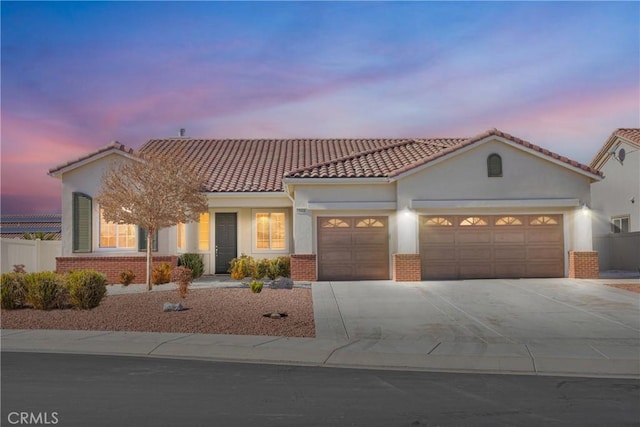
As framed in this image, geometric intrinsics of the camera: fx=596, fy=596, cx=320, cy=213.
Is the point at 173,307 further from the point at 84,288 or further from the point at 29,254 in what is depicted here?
the point at 29,254

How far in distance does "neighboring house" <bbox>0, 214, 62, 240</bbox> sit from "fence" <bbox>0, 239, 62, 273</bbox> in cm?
1319

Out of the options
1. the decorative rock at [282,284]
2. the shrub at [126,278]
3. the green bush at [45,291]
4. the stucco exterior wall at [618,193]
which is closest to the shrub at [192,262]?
the shrub at [126,278]

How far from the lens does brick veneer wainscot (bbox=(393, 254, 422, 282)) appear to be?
814 inches

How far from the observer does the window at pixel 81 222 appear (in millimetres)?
21406

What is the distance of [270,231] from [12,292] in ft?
35.2

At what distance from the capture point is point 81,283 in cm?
1477

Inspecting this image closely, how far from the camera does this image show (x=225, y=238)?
24.0m

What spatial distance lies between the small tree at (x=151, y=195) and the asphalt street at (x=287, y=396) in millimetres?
8276

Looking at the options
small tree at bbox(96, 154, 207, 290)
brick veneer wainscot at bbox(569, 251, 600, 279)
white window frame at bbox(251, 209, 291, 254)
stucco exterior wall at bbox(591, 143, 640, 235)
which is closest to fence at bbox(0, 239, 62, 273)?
small tree at bbox(96, 154, 207, 290)

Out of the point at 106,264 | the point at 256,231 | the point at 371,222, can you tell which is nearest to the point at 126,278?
the point at 106,264

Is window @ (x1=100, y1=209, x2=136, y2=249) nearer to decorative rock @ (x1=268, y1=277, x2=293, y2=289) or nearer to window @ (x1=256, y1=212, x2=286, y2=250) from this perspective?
window @ (x1=256, y1=212, x2=286, y2=250)

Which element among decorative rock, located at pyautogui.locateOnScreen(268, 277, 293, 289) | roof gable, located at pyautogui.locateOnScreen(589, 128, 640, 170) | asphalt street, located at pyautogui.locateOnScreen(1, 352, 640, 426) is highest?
roof gable, located at pyautogui.locateOnScreen(589, 128, 640, 170)

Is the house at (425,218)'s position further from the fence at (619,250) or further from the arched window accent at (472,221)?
the fence at (619,250)

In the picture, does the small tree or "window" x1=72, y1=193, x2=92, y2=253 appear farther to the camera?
"window" x1=72, y1=193, x2=92, y2=253
